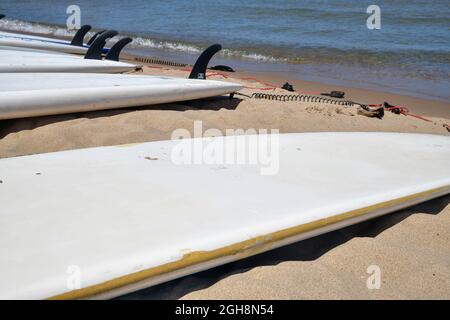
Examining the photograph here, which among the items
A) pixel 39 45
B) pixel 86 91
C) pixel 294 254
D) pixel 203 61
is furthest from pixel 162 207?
pixel 39 45

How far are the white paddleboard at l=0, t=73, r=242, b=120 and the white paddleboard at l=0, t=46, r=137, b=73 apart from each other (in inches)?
23.6

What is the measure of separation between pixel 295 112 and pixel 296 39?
243 inches

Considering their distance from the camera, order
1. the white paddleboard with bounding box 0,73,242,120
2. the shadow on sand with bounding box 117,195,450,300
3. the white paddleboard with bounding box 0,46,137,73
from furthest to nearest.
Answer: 1. the white paddleboard with bounding box 0,46,137,73
2. the white paddleboard with bounding box 0,73,242,120
3. the shadow on sand with bounding box 117,195,450,300

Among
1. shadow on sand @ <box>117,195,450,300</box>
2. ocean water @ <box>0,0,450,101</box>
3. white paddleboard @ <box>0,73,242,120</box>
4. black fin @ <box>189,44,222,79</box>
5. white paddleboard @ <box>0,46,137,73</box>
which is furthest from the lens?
ocean water @ <box>0,0,450,101</box>

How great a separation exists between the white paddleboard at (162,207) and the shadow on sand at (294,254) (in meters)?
0.10

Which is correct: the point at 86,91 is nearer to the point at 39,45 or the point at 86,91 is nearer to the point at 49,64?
the point at 49,64

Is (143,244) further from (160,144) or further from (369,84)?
(369,84)

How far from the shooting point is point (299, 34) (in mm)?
10680

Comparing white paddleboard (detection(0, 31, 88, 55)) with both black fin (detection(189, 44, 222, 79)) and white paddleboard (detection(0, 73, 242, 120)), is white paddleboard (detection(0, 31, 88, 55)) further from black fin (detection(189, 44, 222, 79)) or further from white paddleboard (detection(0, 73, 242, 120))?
white paddleboard (detection(0, 73, 242, 120))

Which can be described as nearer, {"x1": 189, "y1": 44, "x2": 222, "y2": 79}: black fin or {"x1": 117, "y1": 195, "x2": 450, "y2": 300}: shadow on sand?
{"x1": 117, "y1": 195, "x2": 450, "y2": 300}: shadow on sand

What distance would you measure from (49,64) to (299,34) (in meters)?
6.93

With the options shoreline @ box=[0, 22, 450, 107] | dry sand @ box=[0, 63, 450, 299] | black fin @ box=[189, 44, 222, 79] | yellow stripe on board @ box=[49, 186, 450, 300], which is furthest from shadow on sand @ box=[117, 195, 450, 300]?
shoreline @ box=[0, 22, 450, 107]

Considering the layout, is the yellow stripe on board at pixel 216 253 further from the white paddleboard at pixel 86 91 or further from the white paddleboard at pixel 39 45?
the white paddleboard at pixel 39 45

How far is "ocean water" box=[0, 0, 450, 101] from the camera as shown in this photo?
7621 mm
